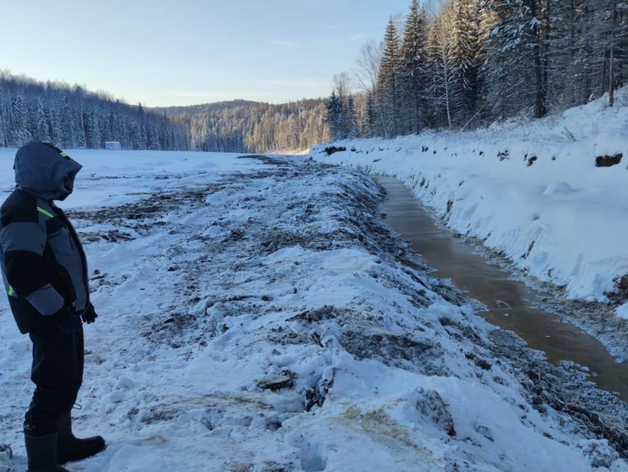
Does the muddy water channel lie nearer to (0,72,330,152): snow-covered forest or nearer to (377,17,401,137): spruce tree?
(377,17,401,137): spruce tree

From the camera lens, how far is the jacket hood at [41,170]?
2.53 metres

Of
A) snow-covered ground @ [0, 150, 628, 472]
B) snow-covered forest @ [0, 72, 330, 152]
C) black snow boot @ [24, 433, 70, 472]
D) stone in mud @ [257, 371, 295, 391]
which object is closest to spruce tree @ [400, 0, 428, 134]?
snow-covered ground @ [0, 150, 628, 472]

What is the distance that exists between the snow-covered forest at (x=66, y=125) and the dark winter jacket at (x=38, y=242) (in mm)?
57133

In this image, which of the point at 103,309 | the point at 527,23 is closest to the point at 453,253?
the point at 103,309

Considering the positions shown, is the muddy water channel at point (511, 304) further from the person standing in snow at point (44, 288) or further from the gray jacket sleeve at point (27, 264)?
the gray jacket sleeve at point (27, 264)

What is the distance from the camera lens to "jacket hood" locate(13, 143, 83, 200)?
2525mm

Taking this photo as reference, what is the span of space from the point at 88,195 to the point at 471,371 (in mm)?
18622

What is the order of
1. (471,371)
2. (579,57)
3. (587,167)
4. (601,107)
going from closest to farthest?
1. (471,371)
2. (587,167)
3. (601,107)
4. (579,57)

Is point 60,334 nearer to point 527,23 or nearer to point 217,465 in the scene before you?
point 217,465

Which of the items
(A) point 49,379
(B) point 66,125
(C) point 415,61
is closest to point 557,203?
(A) point 49,379

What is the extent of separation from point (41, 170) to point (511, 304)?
23.3 ft

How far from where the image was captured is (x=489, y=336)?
5.88m

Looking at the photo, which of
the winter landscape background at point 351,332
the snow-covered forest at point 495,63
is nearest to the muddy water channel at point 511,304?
the winter landscape background at point 351,332

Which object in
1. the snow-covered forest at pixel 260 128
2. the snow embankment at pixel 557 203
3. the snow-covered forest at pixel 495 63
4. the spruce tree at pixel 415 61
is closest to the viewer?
the snow embankment at pixel 557 203
